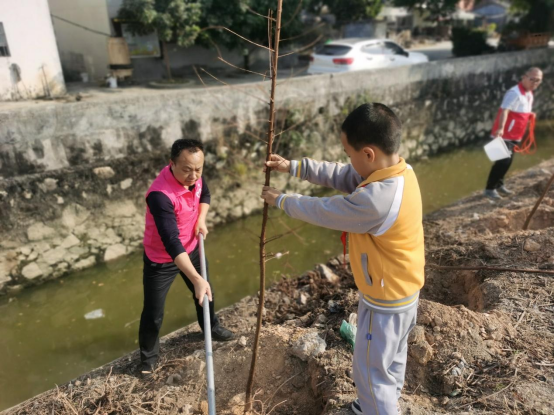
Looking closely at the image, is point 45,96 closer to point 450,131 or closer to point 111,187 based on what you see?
point 111,187

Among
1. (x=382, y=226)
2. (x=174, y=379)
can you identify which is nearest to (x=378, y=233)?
(x=382, y=226)

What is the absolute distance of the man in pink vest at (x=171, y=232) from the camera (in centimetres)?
246

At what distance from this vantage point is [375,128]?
1.87m

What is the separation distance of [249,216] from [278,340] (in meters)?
4.09

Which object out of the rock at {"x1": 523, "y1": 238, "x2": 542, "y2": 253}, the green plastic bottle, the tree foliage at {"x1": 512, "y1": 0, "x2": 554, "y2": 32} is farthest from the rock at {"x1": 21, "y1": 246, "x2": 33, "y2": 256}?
the tree foliage at {"x1": 512, "y1": 0, "x2": 554, "y2": 32}

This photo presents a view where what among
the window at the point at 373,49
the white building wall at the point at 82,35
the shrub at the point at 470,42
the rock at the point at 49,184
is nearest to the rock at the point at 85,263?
the rock at the point at 49,184

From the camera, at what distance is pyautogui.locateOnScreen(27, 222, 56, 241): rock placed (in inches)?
194

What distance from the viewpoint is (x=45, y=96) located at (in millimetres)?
6523

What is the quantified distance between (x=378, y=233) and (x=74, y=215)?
449 cm

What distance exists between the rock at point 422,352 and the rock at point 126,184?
4310mm

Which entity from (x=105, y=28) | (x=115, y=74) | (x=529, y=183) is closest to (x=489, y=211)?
(x=529, y=183)

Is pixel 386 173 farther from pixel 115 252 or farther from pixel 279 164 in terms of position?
pixel 115 252

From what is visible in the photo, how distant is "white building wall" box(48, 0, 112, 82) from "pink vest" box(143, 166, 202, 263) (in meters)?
7.63

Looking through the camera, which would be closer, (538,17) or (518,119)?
(518,119)
